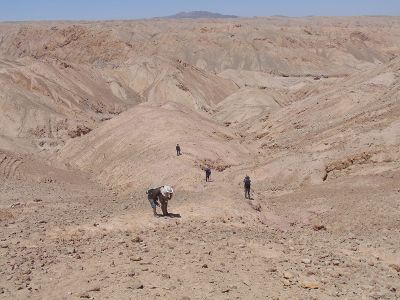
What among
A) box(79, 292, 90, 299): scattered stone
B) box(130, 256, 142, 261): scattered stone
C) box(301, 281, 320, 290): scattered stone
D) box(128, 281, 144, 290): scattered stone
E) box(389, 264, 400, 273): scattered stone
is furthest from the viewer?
box(389, 264, 400, 273): scattered stone

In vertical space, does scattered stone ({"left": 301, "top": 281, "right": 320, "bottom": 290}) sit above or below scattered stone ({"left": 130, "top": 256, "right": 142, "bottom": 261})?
below

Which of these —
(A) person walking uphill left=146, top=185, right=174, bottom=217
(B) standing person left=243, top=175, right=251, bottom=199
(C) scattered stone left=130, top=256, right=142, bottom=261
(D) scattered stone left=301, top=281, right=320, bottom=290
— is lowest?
(D) scattered stone left=301, top=281, right=320, bottom=290

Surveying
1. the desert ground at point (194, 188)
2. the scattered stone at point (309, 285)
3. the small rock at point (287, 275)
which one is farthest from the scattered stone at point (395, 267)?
the small rock at point (287, 275)

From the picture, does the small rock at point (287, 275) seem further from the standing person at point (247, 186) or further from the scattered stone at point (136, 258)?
the standing person at point (247, 186)

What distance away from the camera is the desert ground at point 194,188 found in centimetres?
991

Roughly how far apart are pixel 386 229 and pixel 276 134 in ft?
57.0

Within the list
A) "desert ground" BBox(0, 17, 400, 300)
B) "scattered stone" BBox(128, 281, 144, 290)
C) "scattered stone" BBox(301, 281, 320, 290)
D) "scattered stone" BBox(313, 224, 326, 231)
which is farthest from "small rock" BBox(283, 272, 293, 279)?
"scattered stone" BBox(313, 224, 326, 231)

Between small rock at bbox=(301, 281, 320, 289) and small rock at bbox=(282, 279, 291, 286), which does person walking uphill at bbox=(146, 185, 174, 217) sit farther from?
small rock at bbox=(301, 281, 320, 289)

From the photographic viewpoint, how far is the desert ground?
9.91 metres

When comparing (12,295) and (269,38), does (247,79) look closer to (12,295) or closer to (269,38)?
(269,38)

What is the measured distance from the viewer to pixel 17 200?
64.6 ft

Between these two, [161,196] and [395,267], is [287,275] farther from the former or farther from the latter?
[161,196]

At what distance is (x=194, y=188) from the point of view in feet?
68.5

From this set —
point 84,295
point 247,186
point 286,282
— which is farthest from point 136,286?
point 247,186
